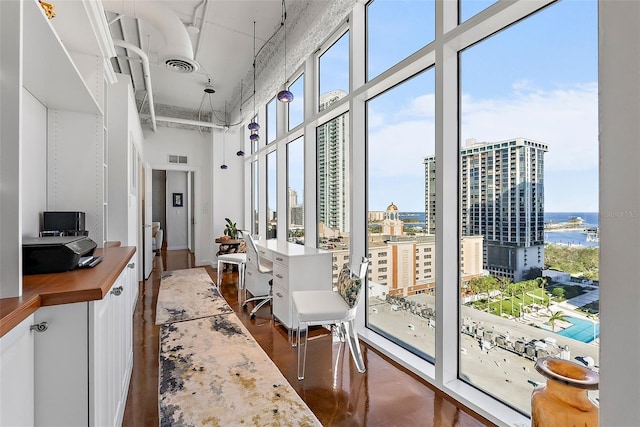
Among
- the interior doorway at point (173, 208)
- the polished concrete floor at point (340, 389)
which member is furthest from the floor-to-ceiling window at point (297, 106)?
the interior doorway at point (173, 208)

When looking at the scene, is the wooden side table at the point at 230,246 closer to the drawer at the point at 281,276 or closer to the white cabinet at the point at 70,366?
the drawer at the point at 281,276

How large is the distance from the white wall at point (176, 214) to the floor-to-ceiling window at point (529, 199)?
8999 mm

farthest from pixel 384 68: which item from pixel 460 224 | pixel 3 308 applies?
pixel 3 308

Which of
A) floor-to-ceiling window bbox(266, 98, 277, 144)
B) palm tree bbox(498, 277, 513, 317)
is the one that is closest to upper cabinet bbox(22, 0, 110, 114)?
palm tree bbox(498, 277, 513, 317)

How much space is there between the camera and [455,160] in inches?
85.0

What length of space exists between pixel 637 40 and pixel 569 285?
4.47ft

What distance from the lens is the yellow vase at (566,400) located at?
0.76 m

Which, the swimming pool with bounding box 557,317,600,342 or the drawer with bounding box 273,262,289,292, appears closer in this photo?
the swimming pool with bounding box 557,317,600,342

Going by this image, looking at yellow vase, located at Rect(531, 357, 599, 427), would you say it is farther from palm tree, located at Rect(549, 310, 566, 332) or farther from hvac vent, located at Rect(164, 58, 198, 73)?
hvac vent, located at Rect(164, 58, 198, 73)

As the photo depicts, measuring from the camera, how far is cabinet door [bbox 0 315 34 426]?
91cm

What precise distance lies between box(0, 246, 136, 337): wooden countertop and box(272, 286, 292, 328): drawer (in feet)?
5.98

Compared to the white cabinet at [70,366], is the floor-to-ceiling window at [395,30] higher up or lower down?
higher up

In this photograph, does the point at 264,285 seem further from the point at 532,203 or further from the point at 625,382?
the point at 625,382

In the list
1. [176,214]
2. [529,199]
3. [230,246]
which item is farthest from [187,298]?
[176,214]
